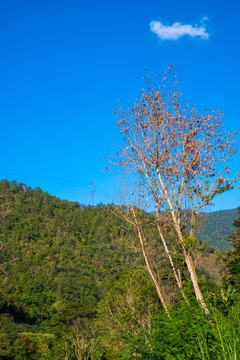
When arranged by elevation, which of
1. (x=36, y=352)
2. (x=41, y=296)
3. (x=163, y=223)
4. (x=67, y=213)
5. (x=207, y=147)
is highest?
(x=67, y=213)

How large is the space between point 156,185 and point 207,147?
7.07 feet

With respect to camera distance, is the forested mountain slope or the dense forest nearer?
the dense forest

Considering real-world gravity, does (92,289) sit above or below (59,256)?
below

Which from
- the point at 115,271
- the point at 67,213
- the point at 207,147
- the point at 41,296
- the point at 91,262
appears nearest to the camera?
the point at 207,147

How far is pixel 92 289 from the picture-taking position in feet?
308

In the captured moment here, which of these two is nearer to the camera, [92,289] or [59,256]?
[92,289]

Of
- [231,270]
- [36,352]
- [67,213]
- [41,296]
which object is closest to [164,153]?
[231,270]

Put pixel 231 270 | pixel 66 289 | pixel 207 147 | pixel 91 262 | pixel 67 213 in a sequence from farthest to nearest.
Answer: pixel 67 213
pixel 91 262
pixel 66 289
pixel 231 270
pixel 207 147

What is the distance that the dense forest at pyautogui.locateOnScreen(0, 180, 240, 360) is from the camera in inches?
175

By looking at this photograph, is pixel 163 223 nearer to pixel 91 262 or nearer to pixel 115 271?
pixel 115 271

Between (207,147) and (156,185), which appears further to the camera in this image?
(156,185)

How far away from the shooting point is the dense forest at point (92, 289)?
14.6ft

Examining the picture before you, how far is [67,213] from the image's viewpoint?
Result: 159 meters

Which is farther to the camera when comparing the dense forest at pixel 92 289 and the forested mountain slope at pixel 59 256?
the forested mountain slope at pixel 59 256
